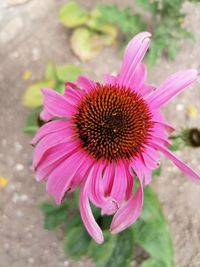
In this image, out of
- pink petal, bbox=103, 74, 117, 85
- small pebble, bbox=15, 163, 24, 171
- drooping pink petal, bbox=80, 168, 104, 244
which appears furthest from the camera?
small pebble, bbox=15, 163, 24, 171

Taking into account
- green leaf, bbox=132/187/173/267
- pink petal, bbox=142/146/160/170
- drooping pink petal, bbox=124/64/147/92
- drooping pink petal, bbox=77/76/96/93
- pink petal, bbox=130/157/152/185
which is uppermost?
drooping pink petal, bbox=124/64/147/92

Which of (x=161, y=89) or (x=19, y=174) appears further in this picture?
(x=19, y=174)

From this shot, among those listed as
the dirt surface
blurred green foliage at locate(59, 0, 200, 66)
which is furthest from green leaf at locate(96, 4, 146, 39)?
the dirt surface

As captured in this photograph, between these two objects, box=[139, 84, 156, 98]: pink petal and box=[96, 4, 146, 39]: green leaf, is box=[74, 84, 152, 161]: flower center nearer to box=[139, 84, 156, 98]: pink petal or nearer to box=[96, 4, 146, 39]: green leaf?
box=[139, 84, 156, 98]: pink petal

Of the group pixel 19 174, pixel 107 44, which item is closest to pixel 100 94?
pixel 19 174

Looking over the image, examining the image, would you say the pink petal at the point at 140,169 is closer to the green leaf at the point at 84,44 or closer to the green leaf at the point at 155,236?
the green leaf at the point at 155,236

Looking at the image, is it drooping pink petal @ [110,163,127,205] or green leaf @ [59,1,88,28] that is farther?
green leaf @ [59,1,88,28]

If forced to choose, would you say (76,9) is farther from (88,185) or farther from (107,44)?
(88,185)

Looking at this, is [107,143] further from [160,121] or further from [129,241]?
[129,241]
